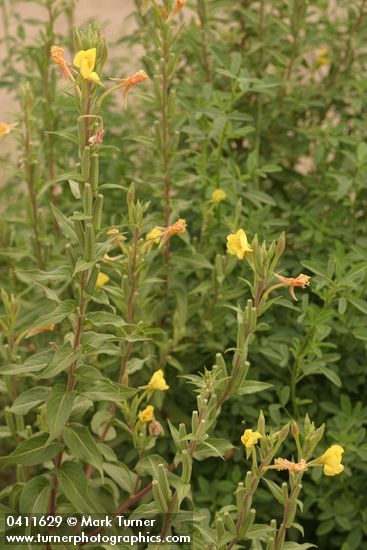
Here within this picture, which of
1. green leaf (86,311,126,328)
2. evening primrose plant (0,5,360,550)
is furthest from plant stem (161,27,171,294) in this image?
green leaf (86,311,126,328)

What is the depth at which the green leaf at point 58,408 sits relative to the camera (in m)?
1.95

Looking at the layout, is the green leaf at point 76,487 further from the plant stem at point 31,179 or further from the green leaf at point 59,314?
the plant stem at point 31,179

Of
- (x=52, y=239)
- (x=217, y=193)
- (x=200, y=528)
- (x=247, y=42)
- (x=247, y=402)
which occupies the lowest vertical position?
(x=247, y=402)

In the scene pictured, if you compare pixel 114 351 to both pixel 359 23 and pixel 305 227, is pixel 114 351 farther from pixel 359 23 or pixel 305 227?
pixel 359 23

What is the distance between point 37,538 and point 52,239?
103cm

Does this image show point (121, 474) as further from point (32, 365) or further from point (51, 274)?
point (51, 274)

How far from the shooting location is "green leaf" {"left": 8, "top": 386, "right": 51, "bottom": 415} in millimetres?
2064

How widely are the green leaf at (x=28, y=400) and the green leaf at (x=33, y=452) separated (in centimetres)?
7

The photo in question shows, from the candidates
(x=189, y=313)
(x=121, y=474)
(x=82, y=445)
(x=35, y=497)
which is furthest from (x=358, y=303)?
(x=35, y=497)

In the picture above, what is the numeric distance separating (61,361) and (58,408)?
112 mm

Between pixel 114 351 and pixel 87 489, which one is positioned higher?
pixel 114 351

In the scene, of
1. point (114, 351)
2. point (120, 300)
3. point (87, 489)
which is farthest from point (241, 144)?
point (87, 489)

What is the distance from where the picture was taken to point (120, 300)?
2410 millimetres

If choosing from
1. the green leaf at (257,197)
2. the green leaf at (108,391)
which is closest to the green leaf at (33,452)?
the green leaf at (108,391)
